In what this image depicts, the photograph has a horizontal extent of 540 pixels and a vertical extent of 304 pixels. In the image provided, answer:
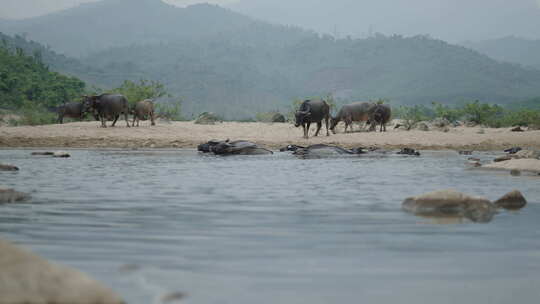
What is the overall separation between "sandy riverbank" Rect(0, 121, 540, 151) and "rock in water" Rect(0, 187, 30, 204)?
62.2 feet

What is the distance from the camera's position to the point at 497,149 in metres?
28.8

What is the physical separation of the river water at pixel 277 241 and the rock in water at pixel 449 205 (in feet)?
0.79

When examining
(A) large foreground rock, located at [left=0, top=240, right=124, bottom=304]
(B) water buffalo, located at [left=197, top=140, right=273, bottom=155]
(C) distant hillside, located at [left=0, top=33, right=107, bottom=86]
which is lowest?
(B) water buffalo, located at [left=197, top=140, right=273, bottom=155]

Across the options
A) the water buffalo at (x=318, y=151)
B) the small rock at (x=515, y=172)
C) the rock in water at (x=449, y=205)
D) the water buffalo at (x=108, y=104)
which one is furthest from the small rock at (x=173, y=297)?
the water buffalo at (x=108, y=104)

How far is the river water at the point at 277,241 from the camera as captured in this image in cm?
462

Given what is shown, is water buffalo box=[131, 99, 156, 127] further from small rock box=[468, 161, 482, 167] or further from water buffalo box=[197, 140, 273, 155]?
small rock box=[468, 161, 482, 167]

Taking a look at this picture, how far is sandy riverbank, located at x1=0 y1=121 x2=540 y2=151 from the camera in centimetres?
2888

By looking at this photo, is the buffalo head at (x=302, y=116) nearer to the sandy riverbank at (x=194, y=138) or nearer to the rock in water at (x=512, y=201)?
the sandy riverbank at (x=194, y=138)

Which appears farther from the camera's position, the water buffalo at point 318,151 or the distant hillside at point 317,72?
the distant hillside at point 317,72

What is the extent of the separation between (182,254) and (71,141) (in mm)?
24599

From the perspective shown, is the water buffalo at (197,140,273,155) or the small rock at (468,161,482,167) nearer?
the small rock at (468,161,482,167)

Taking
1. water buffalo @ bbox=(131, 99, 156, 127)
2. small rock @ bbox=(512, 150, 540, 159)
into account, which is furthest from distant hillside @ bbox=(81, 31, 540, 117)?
small rock @ bbox=(512, 150, 540, 159)

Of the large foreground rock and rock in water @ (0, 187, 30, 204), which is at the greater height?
the large foreground rock

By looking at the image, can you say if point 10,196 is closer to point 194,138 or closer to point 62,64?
point 194,138
